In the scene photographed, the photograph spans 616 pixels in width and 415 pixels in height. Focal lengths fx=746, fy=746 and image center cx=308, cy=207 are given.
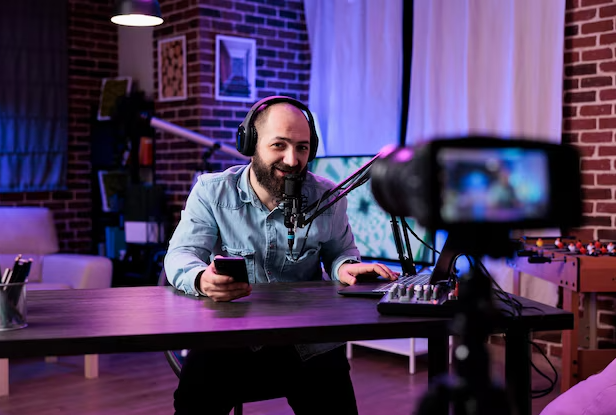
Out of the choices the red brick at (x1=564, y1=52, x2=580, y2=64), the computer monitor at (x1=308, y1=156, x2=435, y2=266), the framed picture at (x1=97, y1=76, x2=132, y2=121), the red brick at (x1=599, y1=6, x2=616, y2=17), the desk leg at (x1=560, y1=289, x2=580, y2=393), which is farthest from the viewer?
the framed picture at (x1=97, y1=76, x2=132, y2=121)

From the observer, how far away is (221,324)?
1.45m

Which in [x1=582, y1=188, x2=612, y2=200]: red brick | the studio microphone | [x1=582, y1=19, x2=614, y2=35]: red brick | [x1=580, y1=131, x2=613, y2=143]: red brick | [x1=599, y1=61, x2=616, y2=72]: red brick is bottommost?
[x1=582, y1=188, x2=612, y2=200]: red brick

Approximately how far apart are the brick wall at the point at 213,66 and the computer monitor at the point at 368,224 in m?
0.89

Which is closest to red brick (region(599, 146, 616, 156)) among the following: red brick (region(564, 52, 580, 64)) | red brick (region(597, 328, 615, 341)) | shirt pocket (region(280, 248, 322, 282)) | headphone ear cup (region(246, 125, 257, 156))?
red brick (region(564, 52, 580, 64))

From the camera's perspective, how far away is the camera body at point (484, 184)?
2.57ft

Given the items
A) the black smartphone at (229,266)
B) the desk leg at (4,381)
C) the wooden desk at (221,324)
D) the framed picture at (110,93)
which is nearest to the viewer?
the wooden desk at (221,324)

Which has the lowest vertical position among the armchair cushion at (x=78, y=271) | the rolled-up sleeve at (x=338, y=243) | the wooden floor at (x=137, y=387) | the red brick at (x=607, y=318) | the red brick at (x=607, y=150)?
the wooden floor at (x=137, y=387)

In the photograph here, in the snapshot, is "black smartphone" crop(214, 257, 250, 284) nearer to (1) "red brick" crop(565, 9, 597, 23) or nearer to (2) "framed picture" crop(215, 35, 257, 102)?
(1) "red brick" crop(565, 9, 597, 23)

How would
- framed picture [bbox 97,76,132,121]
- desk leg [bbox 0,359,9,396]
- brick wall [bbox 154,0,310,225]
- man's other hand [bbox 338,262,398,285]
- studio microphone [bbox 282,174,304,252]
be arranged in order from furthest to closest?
1. framed picture [bbox 97,76,132,121]
2. brick wall [bbox 154,0,310,225]
3. desk leg [bbox 0,359,9,396]
4. man's other hand [bbox 338,262,398,285]
5. studio microphone [bbox 282,174,304,252]

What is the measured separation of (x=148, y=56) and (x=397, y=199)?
16.1 ft

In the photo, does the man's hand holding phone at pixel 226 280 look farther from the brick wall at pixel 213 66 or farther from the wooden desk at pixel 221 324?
the brick wall at pixel 213 66

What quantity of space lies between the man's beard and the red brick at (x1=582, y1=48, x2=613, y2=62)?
2.25 m

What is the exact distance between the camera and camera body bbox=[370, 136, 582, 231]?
78 centimetres

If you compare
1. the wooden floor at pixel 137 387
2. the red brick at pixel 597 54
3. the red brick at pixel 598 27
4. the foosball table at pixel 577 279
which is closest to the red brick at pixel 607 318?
the foosball table at pixel 577 279
